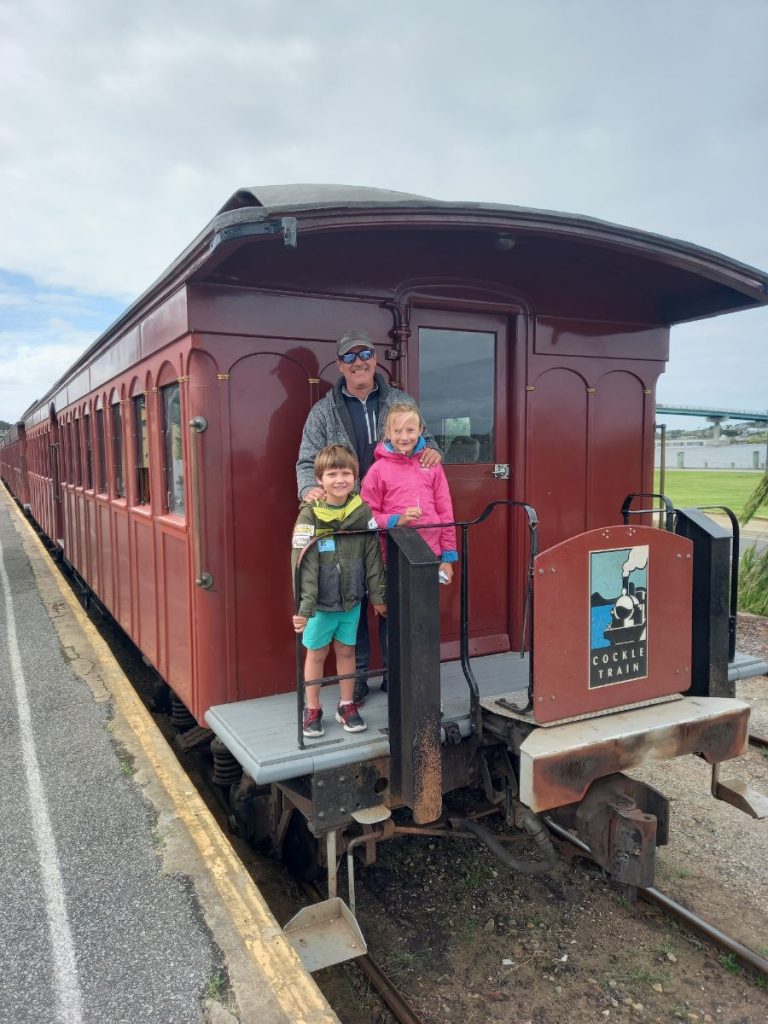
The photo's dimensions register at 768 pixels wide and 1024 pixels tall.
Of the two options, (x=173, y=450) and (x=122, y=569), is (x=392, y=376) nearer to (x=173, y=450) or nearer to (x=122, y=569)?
(x=173, y=450)

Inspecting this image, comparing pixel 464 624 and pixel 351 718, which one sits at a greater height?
pixel 464 624

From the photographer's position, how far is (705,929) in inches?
142

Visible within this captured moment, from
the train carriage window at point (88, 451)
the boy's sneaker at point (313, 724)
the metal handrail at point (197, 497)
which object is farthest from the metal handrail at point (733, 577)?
the train carriage window at point (88, 451)

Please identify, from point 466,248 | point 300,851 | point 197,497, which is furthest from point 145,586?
point 466,248

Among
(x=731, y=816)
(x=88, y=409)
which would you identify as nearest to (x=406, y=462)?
(x=731, y=816)

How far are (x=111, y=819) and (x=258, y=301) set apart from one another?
285cm

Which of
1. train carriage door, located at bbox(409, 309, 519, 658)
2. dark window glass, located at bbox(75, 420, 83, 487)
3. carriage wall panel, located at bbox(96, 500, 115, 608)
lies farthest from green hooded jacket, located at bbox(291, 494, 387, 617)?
dark window glass, located at bbox(75, 420, 83, 487)

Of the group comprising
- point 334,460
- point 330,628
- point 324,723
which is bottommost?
point 324,723

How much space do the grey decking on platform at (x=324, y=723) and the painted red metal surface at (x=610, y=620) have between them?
1.95ft

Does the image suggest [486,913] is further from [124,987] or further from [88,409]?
[88,409]

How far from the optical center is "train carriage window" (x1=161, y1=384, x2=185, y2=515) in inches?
173

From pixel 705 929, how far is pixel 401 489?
2678mm

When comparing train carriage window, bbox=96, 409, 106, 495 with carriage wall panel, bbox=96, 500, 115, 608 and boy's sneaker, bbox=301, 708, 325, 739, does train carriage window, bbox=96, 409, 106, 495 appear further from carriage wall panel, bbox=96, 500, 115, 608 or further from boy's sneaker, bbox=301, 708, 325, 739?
boy's sneaker, bbox=301, 708, 325, 739

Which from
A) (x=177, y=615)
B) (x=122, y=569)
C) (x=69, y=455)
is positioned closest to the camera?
(x=177, y=615)
